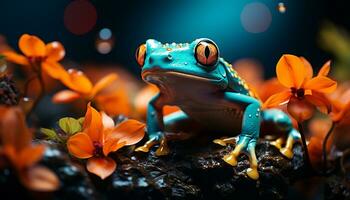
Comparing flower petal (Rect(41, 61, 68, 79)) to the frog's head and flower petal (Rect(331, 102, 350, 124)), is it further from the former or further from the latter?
flower petal (Rect(331, 102, 350, 124))

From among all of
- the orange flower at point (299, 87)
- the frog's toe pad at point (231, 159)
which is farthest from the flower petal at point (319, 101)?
the frog's toe pad at point (231, 159)

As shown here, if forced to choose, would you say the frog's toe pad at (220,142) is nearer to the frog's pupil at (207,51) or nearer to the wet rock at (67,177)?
the frog's pupil at (207,51)

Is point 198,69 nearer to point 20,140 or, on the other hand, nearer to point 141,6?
point 20,140

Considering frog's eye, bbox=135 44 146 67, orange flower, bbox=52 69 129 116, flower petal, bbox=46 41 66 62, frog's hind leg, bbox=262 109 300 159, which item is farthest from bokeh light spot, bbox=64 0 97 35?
frog's hind leg, bbox=262 109 300 159

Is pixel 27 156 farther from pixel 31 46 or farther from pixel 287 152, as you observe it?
pixel 287 152

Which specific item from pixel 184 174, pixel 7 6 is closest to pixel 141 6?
pixel 7 6
